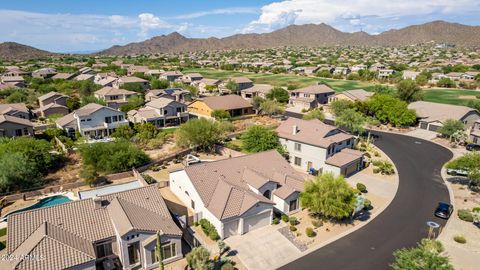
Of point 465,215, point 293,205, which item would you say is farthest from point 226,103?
point 465,215

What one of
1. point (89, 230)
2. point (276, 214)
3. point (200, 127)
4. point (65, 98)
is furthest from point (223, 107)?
point (89, 230)

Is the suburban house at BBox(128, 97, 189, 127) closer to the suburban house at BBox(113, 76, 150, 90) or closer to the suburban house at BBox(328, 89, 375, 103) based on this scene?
the suburban house at BBox(113, 76, 150, 90)

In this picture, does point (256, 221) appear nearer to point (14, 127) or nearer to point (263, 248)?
point (263, 248)

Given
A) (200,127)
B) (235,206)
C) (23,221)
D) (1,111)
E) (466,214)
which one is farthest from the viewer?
(1,111)

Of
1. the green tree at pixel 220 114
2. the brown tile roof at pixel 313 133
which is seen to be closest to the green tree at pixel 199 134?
the brown tile roof at pixel 313 133

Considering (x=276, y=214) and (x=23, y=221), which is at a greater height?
(x=23, y=221)

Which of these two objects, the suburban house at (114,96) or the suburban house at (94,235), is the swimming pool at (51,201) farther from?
the suburban house at (114,96)

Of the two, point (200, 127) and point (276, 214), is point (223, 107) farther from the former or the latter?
point (276, 214)
